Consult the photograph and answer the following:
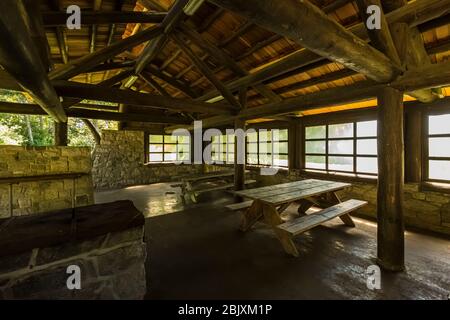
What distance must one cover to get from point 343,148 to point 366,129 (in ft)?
2.30

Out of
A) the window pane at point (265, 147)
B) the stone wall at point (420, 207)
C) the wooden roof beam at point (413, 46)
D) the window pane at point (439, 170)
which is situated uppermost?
the wooden roof beam at point (413, 46)

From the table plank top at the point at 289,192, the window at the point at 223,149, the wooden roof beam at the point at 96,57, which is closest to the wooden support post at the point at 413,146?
the table plank top at the point at 289,192

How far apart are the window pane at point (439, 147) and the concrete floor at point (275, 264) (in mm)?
1622

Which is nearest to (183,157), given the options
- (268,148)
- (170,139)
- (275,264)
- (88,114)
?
(170,139)

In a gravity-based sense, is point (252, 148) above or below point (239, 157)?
above

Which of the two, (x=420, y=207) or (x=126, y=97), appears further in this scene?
(x=420, y=207)

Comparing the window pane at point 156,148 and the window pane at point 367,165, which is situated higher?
the window pane at point 156,148

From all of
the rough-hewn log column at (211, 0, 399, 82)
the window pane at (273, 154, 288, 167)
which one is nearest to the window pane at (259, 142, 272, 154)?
the window pane at (273, 154, 288, 167)

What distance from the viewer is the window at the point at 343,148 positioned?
4.81 metres

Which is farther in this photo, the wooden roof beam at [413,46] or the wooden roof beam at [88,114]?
the wooden roof beam at [88,114]

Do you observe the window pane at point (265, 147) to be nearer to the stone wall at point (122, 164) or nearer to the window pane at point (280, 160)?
the window pane at point (280, 160)

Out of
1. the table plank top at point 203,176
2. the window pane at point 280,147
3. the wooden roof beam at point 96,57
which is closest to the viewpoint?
the wooden roof beam at point 96,57

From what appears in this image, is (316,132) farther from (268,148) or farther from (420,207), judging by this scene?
(420,207)

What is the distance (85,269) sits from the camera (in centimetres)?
144
